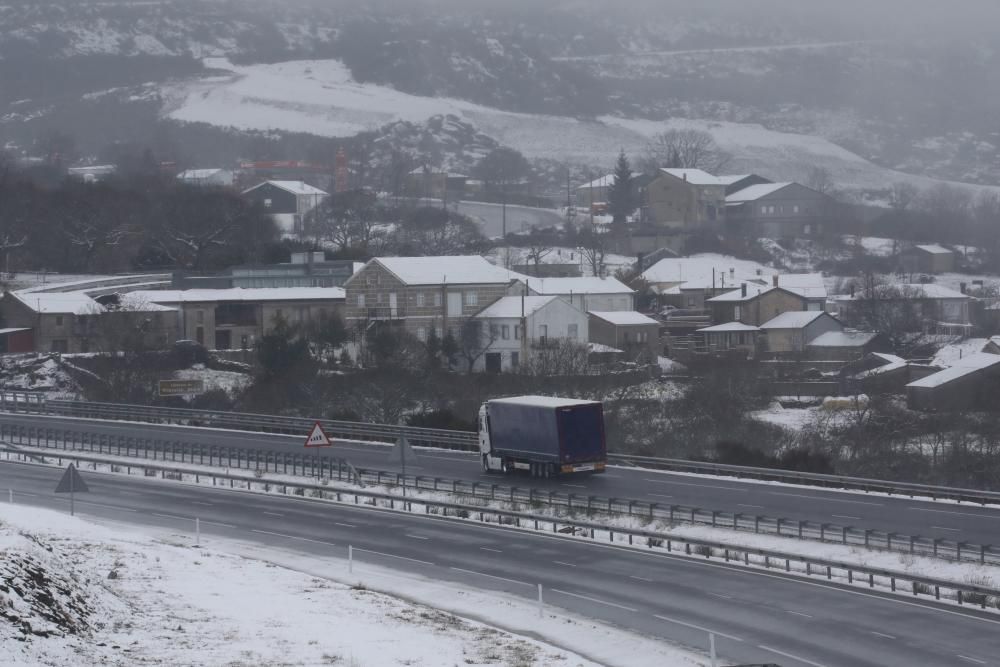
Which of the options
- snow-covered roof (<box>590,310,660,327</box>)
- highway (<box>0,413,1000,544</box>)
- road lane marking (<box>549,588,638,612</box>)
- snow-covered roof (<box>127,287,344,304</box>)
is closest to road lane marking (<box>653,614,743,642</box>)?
road lane marking (<box>549,588,638,612</box>)

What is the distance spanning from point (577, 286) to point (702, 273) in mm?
30724

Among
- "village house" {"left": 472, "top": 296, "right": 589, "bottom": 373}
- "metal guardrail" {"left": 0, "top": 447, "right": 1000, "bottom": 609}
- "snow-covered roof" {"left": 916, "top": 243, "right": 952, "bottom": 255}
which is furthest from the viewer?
"snow-covered roof" {"left": 916, "top": 243, "right": 952, "bottom": 255}

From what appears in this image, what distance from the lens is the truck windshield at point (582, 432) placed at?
162ft

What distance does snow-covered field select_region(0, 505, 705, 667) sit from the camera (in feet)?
81.0

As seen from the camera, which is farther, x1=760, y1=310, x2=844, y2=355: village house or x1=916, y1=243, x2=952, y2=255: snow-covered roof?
x1=916, y1=243, x2=952, y2=255: snow-covered roof

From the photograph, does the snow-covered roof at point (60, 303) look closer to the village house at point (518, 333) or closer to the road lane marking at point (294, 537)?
the village house at point (518, 333)

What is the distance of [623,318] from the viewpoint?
11281cm

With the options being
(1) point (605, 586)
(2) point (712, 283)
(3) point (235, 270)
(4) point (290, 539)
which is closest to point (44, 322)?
(3) point (235, 270)

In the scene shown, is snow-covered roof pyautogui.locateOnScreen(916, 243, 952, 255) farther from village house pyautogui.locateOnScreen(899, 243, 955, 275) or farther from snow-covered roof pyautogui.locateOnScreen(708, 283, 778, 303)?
snow-covered roof pyautogui.locateOnScreen(708, 283, 778, 303)

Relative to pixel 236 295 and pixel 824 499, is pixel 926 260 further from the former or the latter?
pixel 824 499

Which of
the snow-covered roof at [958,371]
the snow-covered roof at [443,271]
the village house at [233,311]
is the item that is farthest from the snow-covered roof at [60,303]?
the snow-covered roof at [958,371]

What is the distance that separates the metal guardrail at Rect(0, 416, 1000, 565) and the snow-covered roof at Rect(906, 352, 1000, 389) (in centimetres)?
4478

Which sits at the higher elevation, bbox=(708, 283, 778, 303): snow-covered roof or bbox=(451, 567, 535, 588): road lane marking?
bbox=(708, 283, 778, 303): snow-covered roof

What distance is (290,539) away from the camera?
131ft
